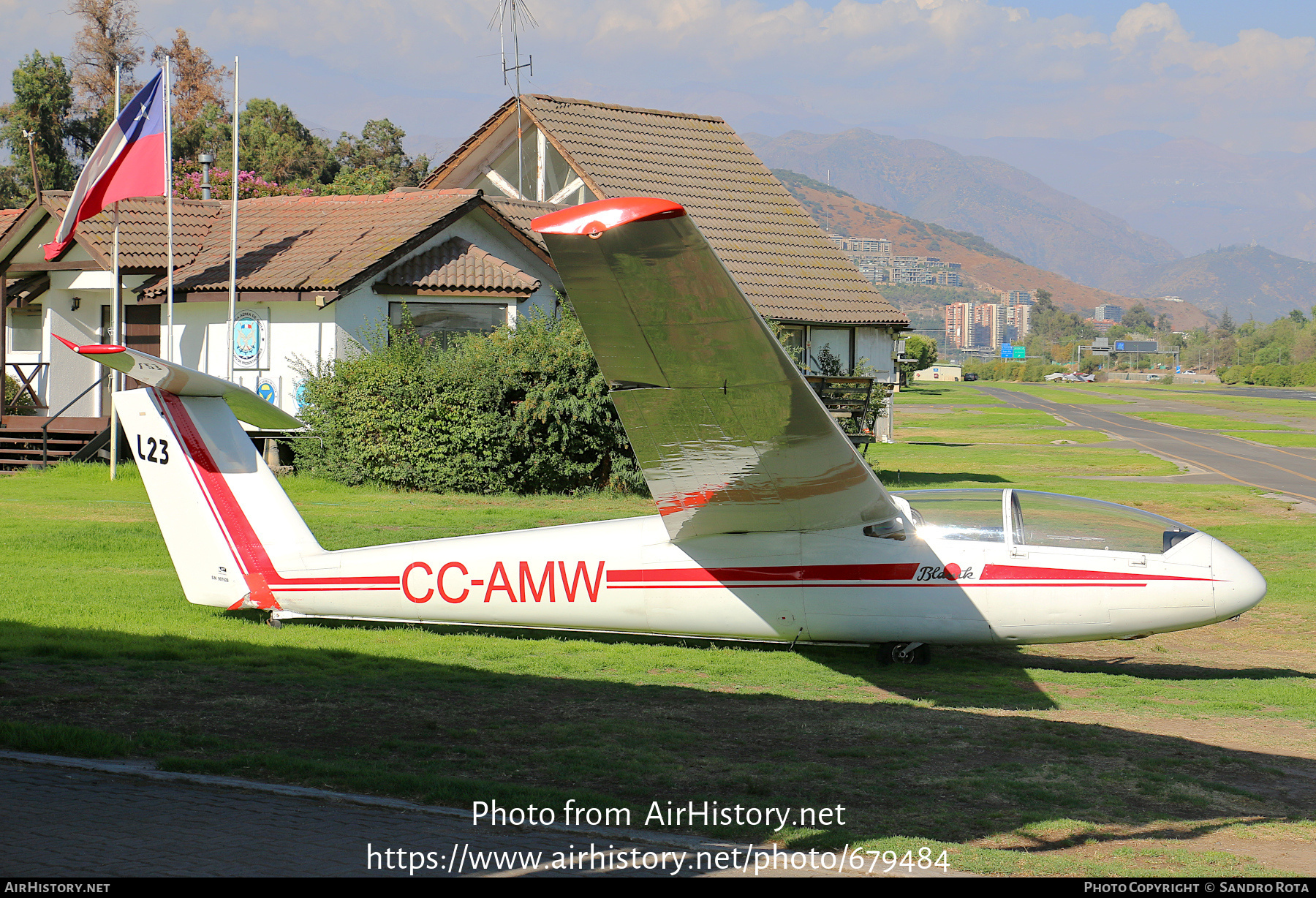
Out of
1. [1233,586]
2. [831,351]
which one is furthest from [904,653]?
[831,351]

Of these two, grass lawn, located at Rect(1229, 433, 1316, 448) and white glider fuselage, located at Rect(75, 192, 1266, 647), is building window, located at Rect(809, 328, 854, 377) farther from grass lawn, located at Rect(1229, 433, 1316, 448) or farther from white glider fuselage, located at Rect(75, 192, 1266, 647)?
grass lawn, located at Rect(1229, 433, 1316, 448)

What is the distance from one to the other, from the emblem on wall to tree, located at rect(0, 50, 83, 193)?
2637 centimetres

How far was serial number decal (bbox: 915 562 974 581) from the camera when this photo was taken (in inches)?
321

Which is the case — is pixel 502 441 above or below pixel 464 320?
below

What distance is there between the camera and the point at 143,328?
76.0 feet

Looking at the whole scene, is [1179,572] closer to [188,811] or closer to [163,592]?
[188,811]

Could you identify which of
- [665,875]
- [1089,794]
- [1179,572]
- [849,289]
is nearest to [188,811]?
[665,875]

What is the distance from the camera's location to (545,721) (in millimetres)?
6875

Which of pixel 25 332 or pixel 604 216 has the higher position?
pixel 25 332

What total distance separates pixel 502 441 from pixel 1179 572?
13.3 metres

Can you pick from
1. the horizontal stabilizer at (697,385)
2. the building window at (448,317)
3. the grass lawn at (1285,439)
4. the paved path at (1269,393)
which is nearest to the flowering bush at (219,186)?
the building window at (448,317)

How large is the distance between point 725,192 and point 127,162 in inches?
536

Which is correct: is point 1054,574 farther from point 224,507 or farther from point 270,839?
point 224,507

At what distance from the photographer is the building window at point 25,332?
2472 centimetres
